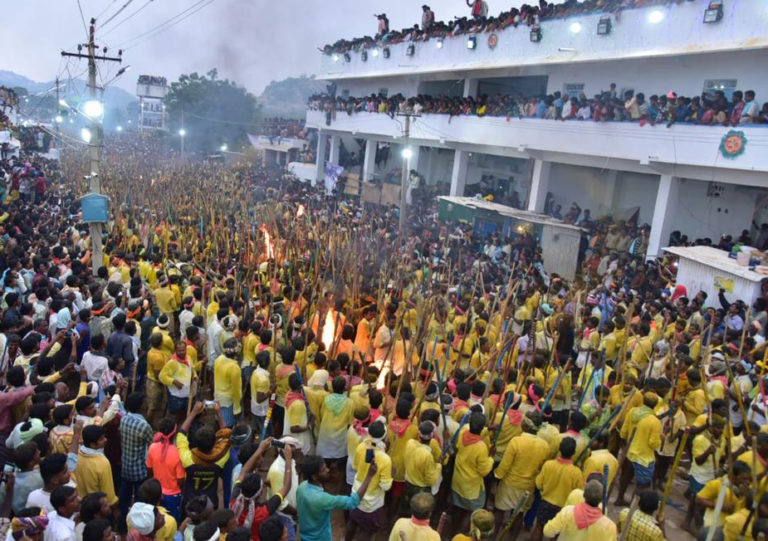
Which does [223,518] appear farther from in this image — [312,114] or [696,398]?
[312,114]

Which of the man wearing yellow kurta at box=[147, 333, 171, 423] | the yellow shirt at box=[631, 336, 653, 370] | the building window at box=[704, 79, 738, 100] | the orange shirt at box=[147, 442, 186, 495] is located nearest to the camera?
the orange shirt at box=[147, 442, 186, 495]

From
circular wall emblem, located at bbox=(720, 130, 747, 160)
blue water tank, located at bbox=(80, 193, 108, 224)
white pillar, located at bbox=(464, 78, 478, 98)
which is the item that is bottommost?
blue water tank, located at bbox=(80, 193, 108, 224)

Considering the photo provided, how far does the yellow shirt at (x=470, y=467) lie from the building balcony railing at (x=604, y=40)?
495 inches

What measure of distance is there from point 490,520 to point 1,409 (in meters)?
4.17

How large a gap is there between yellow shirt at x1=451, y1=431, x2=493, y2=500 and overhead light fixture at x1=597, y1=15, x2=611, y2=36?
15.1m

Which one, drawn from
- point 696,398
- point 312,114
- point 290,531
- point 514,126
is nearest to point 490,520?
point 290,531

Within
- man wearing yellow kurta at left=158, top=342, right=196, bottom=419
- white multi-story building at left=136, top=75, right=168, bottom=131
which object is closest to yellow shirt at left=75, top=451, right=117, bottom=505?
man wearing yellow kurta at left=158, top=342, right=196, bottom=419

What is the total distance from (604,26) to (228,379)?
15.3 m

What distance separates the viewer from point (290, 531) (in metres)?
4.29

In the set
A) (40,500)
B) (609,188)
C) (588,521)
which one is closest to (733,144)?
(609,188)

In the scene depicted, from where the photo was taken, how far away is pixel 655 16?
1545cm

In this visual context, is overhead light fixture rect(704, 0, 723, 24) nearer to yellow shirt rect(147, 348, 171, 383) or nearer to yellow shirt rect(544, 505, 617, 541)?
yellow shirt rect(544, 505, 617, 541)

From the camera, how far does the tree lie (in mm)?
54344

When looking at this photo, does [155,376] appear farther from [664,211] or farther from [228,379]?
[664,211]
